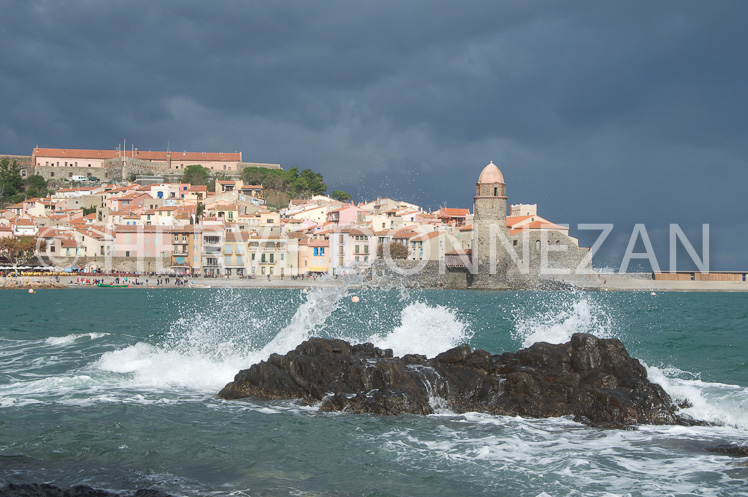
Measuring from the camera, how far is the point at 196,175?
113 meters

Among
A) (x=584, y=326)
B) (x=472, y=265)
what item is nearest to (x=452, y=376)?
(x=584, y=326)

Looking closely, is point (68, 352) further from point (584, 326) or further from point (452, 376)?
point (584, 326)

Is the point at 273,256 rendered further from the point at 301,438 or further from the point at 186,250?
the point at 301,438

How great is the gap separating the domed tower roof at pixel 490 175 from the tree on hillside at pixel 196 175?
59.2 meters

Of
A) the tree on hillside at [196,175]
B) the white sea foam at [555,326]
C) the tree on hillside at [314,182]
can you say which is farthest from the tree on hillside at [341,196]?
the white sea foam at [555,326]

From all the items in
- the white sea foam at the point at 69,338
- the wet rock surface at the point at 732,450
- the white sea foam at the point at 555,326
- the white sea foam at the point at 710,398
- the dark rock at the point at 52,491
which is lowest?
the dark rock at the point at 52,491

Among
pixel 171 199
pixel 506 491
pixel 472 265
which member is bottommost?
pixel 506 491

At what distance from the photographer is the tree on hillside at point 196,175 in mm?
112125

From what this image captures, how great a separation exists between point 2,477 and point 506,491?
6.40 m

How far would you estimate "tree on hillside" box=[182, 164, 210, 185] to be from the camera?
112125mm

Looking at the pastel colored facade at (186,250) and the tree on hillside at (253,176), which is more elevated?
the tree on hillside at (253,176)

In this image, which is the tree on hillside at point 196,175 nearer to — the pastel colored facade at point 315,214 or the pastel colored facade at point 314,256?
the pastel colored facade at point 315,214

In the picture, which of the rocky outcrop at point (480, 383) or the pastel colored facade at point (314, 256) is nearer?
the rocky outcrop at point (480, 383)

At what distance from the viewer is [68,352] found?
20750 millimetres
